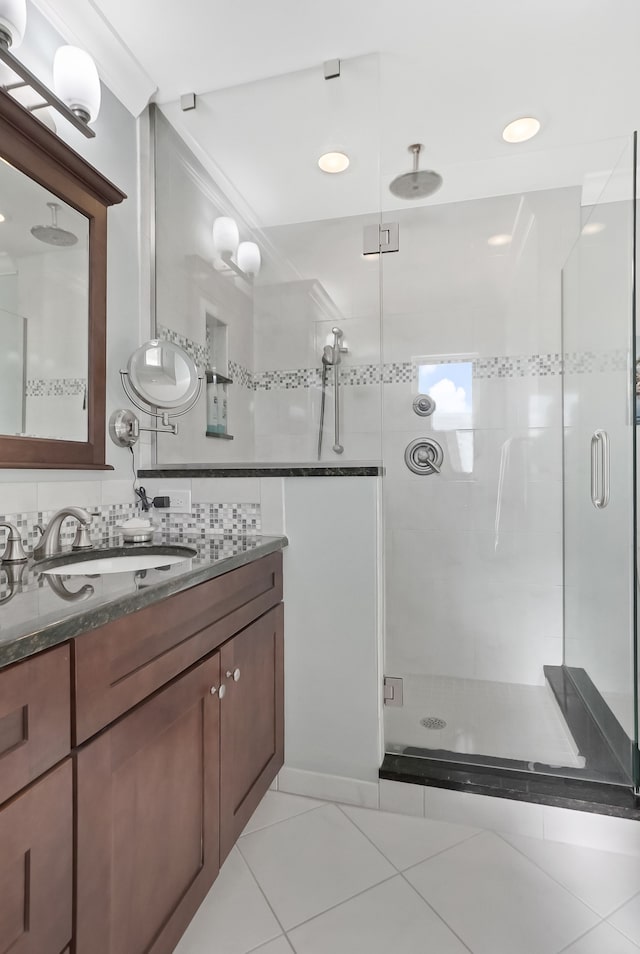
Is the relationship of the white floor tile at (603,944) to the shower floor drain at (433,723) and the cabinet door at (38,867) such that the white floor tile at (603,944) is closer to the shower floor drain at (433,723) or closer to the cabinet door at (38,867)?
the shower floor drain at (433,723)

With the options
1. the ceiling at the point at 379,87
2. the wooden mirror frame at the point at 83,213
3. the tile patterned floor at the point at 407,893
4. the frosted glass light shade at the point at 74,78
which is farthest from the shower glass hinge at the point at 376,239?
the tile patterned floor at the point at 407,893

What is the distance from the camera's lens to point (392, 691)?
1722 mm

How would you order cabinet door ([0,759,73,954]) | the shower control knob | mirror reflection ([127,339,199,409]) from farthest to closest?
the shower control knob → mirror reflection ([127,339,199,409]) → cabinet door ([0,759,73,954])

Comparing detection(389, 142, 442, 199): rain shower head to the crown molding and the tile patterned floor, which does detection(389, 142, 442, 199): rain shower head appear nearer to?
the crown molding

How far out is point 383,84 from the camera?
1.90 metres

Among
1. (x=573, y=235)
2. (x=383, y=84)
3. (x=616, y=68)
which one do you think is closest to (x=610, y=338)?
(x=573, y=235)

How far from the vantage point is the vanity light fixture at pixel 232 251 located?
6.95 ft

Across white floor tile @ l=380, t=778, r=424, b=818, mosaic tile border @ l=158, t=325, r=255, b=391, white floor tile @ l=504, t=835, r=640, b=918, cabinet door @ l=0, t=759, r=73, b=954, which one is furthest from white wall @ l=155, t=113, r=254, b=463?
white floor tile @ l=504, t=835, r=640, b=918

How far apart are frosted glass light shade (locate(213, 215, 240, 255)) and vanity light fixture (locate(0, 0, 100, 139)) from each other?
0.63 meters

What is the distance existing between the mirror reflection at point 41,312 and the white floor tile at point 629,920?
189 centimetres

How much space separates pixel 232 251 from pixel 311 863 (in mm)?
2169

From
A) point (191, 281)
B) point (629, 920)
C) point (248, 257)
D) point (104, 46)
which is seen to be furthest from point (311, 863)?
point (104, 46)

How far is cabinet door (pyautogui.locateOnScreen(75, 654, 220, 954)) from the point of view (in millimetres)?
801

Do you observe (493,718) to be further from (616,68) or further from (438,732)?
(616,68)
